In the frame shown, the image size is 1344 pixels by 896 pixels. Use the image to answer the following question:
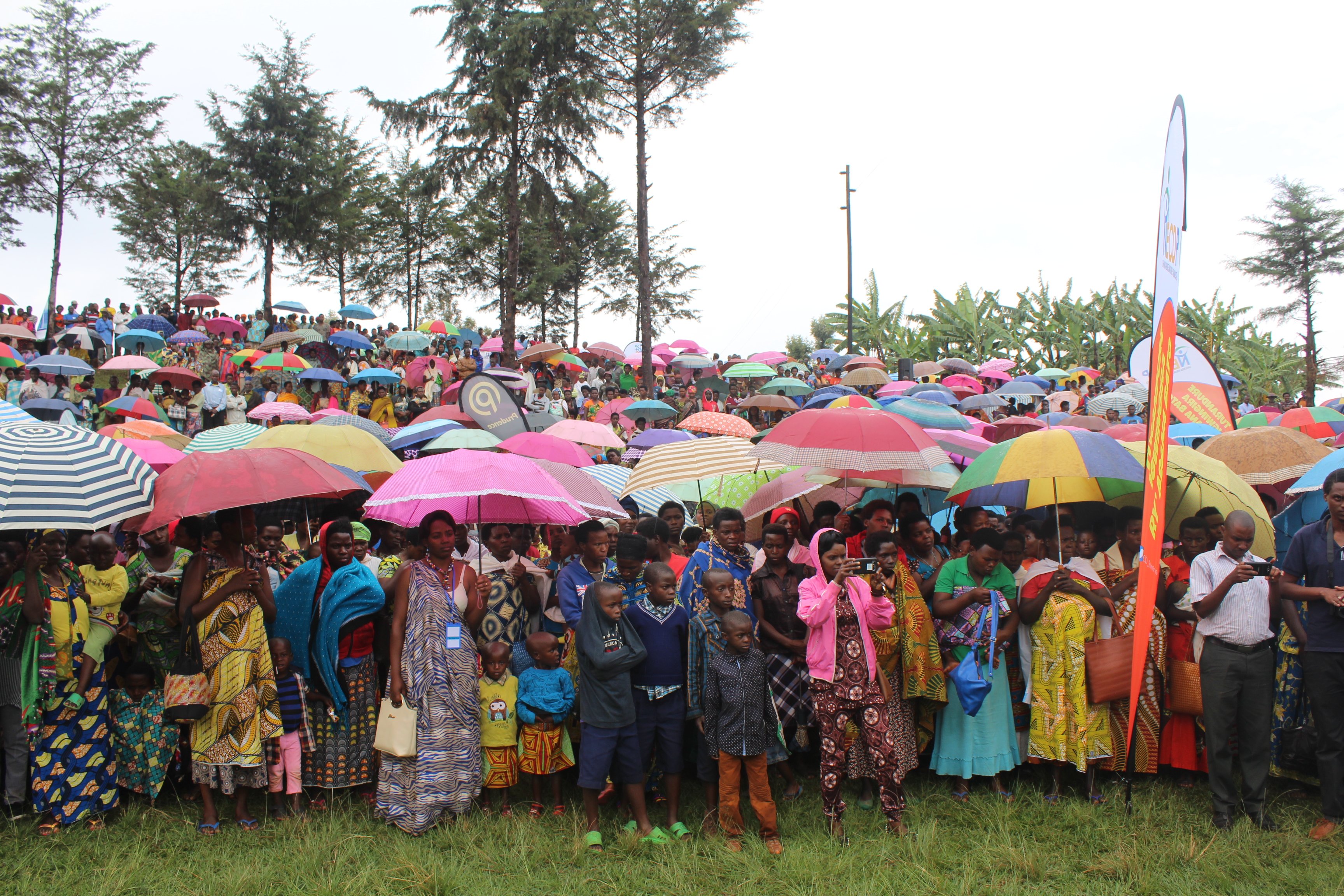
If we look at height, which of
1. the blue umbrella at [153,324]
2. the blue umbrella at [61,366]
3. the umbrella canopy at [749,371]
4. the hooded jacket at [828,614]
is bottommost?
the hooded jacket at [828,614]

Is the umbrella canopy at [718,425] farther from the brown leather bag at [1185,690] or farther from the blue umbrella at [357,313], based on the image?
the blue umbrella at [357,313]

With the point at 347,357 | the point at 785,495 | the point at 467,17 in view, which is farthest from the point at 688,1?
the point at 785,495

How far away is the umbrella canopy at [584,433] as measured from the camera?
9.17 metres

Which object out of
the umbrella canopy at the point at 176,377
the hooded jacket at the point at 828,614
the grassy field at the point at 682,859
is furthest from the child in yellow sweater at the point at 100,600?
the umbrella canopy at the point at 176,377

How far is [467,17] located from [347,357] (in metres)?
8.82

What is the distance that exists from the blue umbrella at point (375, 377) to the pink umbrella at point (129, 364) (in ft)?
12.2

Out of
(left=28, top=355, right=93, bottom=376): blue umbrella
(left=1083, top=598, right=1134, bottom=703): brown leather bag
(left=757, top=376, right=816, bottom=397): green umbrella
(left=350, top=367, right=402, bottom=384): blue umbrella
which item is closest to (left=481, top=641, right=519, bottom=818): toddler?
(left=1083, top=598, right=1134, bottom=703): brown leather bag

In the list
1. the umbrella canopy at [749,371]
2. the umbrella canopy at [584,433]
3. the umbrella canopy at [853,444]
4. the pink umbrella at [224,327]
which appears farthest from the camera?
the pink umbrella at [224,327]

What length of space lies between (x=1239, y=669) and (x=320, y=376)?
1644cm

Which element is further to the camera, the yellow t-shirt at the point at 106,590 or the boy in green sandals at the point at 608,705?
the yellow t-shirt at the point at 106,590

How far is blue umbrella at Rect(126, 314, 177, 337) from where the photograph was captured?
854 inches

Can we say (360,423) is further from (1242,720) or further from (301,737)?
(1242,720)

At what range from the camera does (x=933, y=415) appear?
8.98m

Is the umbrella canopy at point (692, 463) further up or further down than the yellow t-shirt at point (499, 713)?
further up
